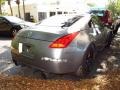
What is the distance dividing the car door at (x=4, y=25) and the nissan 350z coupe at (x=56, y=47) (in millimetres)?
8280

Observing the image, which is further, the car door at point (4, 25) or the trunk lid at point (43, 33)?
the car door at point (4, 25)

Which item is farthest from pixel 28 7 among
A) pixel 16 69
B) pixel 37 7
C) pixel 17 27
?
pixel 16 69

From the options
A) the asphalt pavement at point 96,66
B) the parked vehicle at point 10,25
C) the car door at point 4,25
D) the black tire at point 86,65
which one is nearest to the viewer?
the black tire at point 86,65

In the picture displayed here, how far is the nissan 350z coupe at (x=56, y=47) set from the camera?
5.66 metres

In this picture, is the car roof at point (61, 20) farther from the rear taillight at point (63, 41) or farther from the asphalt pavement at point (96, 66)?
the asphalt pavement at point (96, 66)

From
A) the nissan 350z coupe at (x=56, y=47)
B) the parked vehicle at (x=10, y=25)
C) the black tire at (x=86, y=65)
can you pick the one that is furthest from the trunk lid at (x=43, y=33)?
the parked vehicle at (x=10, y=25)

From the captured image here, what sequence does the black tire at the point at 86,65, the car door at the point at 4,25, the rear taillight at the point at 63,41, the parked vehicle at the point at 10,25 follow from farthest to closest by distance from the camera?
the car door at the point at 4,25 < the parked vehicle at the point at 10,25 < the black tire at the point at 86,65 < the rear taillight at the point at 63,41

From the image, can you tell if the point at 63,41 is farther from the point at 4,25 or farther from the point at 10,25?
the point at 4,25

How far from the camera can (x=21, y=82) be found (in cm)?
597

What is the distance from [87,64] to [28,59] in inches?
60.8

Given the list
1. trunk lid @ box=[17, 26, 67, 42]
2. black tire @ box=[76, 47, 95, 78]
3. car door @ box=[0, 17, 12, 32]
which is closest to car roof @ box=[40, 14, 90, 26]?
trunk lid @ box=[17, 26, 67, 42]

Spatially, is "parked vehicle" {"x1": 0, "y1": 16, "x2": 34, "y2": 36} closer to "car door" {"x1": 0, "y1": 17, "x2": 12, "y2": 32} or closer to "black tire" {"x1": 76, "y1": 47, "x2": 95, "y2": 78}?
"car door" {"x1": 0, "y1": 17, "x2": 12, "y2": 32}

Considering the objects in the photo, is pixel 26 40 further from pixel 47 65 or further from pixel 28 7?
pixel 28 7

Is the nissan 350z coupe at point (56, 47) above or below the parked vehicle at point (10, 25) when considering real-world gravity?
above
